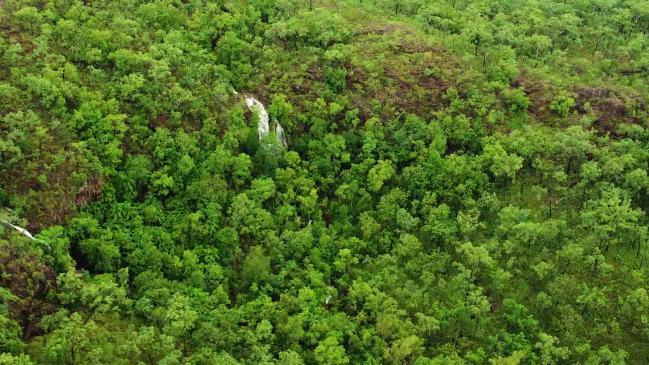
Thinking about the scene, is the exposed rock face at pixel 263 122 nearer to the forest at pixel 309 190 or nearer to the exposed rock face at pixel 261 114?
the exposed rock face at pixel 261 114

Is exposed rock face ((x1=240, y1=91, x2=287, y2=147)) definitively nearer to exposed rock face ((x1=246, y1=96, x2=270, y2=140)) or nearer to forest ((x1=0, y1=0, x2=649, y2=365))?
exposed rock face ((x1=246, y1=96, x2=270, y2=140))

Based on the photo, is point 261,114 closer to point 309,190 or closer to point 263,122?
point 263,122

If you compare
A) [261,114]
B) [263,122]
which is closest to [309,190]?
[263,122]

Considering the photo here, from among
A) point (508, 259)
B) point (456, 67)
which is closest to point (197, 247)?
point (508, 259)

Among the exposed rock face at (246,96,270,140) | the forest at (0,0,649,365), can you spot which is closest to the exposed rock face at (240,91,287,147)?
the exposed rock face at (246,96,270,140)

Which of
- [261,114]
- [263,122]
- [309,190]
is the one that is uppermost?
[261,114]

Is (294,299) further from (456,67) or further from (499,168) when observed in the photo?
(456,67)

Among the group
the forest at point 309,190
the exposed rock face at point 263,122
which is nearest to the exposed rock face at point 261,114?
the exposed rock face at point 263,122

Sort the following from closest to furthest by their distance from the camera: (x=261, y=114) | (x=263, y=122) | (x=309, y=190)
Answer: (x=309, y=190) < (x=263, y=122) < (x=261, y=114)
